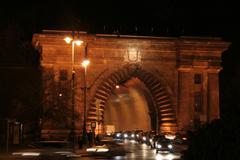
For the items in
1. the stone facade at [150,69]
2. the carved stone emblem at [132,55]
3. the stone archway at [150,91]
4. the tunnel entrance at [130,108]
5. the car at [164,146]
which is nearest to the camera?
the car at [164,146]

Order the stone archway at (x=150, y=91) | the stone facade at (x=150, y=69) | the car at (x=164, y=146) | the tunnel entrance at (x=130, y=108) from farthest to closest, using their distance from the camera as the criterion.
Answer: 1. the tunnel entrance at (x=130, y=108)
2. the stone archway at (x=150, y=91)
3. the stone facade at (x=150, y=69)
4. the car at (x=164, y=146)

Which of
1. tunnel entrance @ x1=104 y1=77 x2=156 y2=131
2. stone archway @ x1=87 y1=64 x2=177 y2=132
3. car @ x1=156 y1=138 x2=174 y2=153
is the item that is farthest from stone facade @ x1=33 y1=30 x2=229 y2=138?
car @ x1=156 y1=138 x2=174 y2=153

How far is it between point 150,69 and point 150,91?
12.5 feet

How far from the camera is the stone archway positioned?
7169 cm

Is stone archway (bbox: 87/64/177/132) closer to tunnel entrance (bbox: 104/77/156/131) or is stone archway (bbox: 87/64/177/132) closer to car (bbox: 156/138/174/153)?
tunnel entrance (bbox: 104/77/156/131)

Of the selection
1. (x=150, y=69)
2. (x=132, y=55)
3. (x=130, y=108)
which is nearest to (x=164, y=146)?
(x=132, y=55)

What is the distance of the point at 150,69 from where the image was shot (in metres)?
72.8

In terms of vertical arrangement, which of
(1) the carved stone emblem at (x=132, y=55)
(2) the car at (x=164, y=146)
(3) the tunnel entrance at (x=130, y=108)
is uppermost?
(1) the carved stone emblem at (x=132, y=55)

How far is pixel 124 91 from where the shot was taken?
102000 millimetres

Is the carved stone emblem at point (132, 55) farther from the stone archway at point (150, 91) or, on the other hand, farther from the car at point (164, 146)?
the car at point (164, 146)

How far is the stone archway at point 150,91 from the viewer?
7169 centimetres

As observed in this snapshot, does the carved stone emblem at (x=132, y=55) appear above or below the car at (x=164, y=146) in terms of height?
above

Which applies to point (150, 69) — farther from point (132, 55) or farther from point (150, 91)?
point (150, 91)

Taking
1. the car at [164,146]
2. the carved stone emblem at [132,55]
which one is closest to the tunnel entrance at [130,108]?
the carved stone emblem at [132,55]
